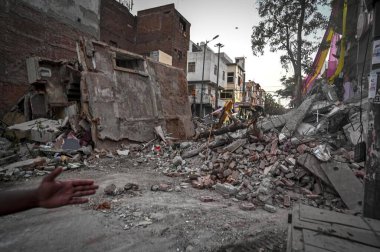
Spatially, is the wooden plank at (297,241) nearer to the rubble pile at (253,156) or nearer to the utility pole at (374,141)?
the utility pole at (374,141)

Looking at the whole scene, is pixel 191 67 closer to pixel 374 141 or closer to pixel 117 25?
pixel 117 25

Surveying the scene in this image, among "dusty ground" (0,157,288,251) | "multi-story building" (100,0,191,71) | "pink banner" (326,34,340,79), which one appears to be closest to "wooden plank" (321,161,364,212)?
"dusty ground" (0,157,288,251)

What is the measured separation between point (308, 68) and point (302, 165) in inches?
482

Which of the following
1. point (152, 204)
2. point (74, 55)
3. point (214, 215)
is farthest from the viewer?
point (74, 55)

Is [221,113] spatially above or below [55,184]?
above

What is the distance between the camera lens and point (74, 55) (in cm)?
1477

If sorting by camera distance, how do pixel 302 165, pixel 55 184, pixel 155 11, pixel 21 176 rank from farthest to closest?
pixel 155 11 < pixel 21 176 < pixel 302 165 < pixel 55 184

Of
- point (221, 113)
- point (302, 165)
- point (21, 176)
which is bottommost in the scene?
point (21, 176)

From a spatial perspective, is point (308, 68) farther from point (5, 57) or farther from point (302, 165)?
point (5, 57)

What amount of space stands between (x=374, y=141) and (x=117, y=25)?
23264 millimetres

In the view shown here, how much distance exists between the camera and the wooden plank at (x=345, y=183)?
395cm

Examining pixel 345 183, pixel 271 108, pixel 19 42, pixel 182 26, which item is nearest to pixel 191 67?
pixel 182 26

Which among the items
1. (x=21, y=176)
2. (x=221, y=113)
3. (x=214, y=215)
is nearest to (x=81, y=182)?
(x=214, y=215)

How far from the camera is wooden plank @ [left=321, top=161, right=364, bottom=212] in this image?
3.95 m
